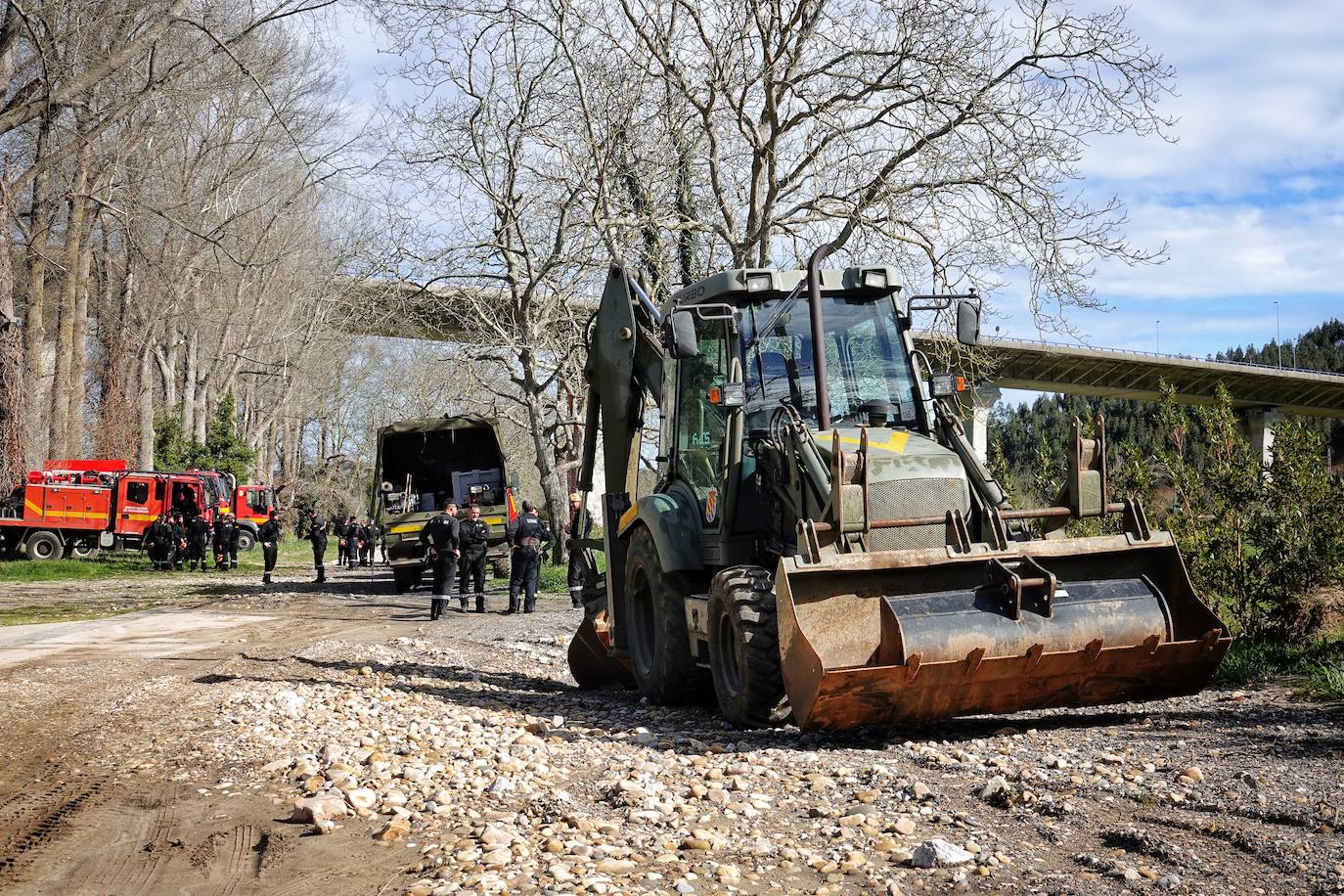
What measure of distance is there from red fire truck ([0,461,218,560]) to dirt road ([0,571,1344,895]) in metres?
29.0

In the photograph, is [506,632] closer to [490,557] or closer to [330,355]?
[490,557]

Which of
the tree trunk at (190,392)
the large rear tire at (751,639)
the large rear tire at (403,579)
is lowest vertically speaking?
the large rear tire at (403,579)

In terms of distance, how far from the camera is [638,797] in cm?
634

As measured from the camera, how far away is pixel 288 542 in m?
60.0

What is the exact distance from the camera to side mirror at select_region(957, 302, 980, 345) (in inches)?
338

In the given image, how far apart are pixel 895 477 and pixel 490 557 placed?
1866 cm

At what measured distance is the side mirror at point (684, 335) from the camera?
834 cm

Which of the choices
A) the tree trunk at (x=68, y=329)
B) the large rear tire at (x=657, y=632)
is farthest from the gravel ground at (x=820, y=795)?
the tree trunk at (x=68, y=329)

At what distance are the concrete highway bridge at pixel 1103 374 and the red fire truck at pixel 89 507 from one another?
1585 cm

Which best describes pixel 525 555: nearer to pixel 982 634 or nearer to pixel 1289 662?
pixel 1289 662

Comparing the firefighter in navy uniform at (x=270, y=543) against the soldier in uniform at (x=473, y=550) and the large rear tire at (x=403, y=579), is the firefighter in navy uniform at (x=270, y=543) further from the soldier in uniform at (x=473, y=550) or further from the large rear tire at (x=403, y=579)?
the soldier in uniform at (x=473, y=550)

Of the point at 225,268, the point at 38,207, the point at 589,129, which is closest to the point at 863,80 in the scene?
the point at 589,129

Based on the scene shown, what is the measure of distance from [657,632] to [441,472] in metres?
17.7

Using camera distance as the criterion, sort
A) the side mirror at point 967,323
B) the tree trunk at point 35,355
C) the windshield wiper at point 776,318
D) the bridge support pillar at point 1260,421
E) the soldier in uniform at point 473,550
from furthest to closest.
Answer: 1. the bridge support pillar at point 1260,421
2. the tree trunk at point 35,355
3. the soldier in uniform at point 473,550
4. the windshield wiper at point 776,318
5. the side mirror at point 967,323
